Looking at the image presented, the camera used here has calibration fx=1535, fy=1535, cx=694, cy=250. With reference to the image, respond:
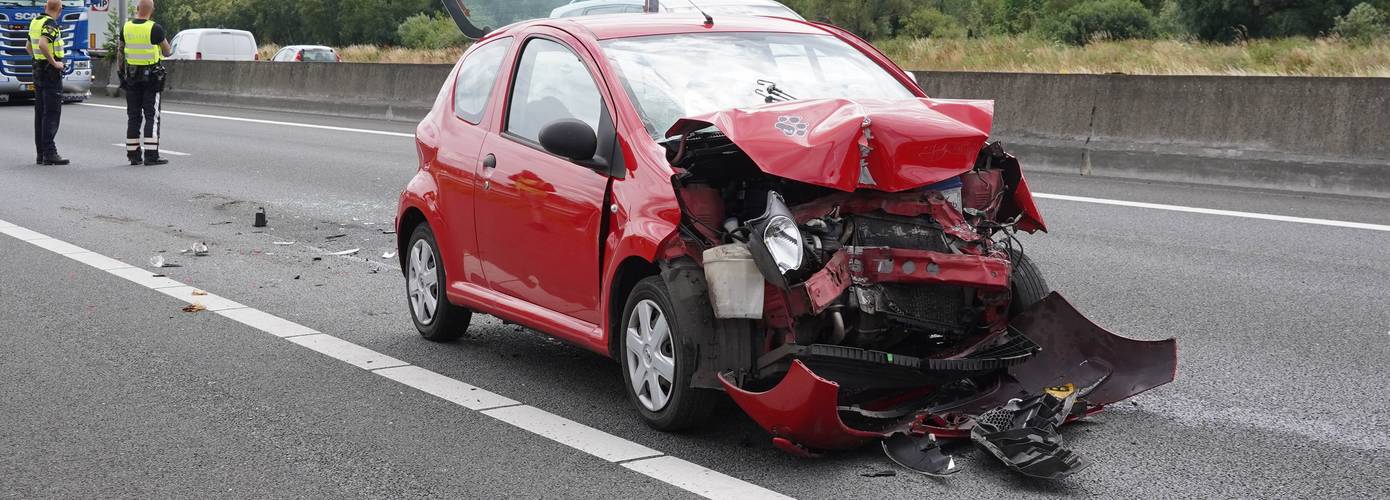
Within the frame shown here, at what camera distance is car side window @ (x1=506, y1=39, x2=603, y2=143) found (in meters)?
6.12

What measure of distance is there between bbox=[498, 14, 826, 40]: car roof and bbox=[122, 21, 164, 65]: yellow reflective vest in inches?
478

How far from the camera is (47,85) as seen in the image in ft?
59.9

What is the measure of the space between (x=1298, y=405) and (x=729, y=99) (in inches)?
95.6

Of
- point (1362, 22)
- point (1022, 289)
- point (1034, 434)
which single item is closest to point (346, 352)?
point (1022, 289)

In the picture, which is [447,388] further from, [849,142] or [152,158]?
[152,158]

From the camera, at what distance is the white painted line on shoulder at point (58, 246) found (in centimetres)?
1042

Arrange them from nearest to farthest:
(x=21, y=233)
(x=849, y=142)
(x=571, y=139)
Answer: (x=849, y=142)
(x=571, y=139)
(x=21, y=233)

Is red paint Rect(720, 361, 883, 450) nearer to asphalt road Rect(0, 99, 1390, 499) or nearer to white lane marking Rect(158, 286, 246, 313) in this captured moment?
asphalt road Rect(0, 99, 1390, 499)

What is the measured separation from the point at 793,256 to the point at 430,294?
2.78m

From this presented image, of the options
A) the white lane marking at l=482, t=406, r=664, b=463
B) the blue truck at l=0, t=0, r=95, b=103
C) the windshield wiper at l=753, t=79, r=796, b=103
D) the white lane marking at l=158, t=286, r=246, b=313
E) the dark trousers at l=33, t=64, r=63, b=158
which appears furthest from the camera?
the blue truck at l=0, t=0, r=95, b=103

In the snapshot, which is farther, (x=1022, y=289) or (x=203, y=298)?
(x=203, y=298)

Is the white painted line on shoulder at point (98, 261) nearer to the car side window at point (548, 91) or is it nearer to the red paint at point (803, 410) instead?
the car side window at point (548, 91)

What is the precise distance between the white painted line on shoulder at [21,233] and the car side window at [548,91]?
19.7ft

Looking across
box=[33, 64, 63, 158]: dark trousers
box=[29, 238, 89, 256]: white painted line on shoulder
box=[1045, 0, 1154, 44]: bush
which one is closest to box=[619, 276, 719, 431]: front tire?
box=[29, 238, 89, 256]: white painted line on shoulder
